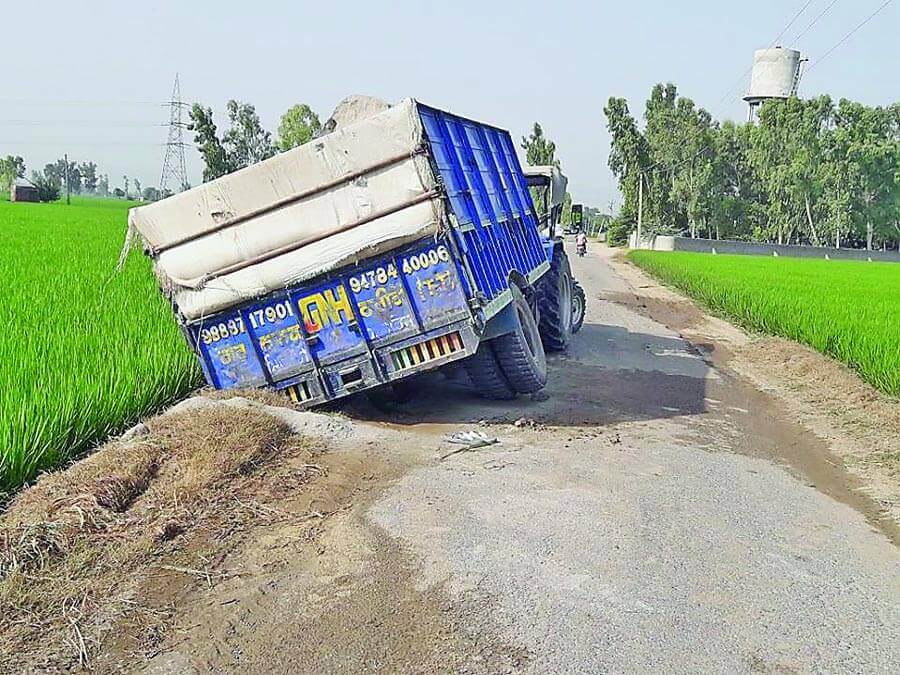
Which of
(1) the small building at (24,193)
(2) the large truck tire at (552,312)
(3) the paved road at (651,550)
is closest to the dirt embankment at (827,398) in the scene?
(3) the paved road at (651,550)

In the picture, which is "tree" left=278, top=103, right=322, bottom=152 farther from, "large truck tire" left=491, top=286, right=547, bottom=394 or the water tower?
"large truck tire" left=491, top=286, right=547, bottom=394

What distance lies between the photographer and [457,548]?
185 inches

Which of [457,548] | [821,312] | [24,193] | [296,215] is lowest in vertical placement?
[821,312]

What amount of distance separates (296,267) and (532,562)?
131 inches

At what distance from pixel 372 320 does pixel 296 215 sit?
1.03 metres

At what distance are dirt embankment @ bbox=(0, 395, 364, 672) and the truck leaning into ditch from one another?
656 mm

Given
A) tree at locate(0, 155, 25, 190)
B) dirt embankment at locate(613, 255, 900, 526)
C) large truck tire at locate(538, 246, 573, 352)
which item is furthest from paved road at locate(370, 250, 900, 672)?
tree at locate(0, 155, 25, 190)

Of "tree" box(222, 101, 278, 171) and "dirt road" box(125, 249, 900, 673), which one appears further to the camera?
"tree" box(222, 101, 278, 171)

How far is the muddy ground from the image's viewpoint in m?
3.64

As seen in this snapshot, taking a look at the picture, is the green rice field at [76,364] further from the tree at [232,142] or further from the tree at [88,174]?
the tree at [88,174]

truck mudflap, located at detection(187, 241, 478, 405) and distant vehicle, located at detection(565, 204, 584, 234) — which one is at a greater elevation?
truck mudflap, located at detection(187, 241, 478, 405)

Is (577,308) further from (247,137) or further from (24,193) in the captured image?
(24,193)

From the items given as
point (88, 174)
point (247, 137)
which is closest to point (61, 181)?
point (88, 174)

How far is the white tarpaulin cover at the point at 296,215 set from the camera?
6.62m
